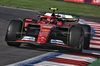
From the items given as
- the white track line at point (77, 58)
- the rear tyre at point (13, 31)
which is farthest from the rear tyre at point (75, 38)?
the rear tyre at point (13, 31)

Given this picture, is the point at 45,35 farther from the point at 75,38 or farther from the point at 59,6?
the point at 59,6

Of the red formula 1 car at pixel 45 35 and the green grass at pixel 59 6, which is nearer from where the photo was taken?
the red formula 1 car at pixel 45 35

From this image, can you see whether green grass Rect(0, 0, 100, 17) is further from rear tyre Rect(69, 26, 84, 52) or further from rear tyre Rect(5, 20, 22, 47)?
rear tyre Rect(69, 26, 84, 52)

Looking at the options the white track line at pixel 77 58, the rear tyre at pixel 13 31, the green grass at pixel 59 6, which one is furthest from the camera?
the green grass at pixel 59 6

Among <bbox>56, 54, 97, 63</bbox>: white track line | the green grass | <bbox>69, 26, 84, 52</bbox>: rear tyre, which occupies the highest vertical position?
the green grass

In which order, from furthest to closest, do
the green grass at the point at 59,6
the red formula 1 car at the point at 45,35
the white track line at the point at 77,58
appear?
1. the green grass at the point at 59,6
2. the red formula 1 car at the point at 45,35
3. the white track line at the point at 77,58

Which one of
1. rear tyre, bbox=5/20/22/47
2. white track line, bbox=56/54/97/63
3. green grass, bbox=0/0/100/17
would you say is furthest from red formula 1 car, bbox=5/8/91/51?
green grass, bbox=0/0/100/17

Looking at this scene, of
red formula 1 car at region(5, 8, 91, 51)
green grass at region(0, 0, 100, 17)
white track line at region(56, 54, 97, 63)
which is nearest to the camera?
white track line at region(56, 54, 97, 63)

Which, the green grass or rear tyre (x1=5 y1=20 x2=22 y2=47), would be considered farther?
the green grass

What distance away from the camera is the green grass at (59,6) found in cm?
2414

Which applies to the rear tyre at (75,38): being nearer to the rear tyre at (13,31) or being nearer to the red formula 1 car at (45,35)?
the red formula 1 car at (45,35)

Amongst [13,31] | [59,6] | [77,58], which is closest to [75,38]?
[77,58]

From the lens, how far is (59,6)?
84.9 feet

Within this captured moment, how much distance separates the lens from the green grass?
24.1m
